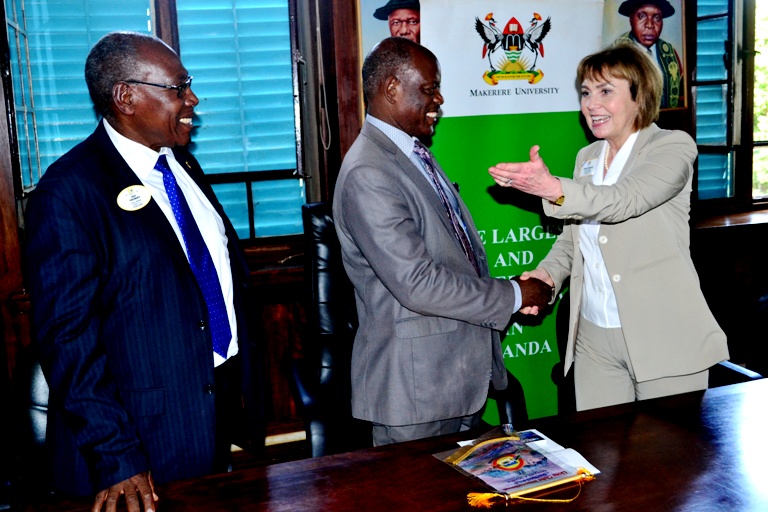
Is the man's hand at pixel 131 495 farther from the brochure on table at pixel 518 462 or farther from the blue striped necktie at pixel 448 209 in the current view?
the blue striped necktie at pixel 448 209

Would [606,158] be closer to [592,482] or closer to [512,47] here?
[512,47]

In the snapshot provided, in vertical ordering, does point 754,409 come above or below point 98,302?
below

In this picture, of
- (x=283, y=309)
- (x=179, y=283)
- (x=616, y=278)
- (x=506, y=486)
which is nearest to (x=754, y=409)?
(x=616, y=278)

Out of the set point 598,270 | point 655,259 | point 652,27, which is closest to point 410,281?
point 598,270

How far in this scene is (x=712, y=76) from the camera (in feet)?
14.7

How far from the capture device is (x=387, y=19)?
3137 mm

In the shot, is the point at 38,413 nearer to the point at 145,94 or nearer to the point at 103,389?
the point at 103,389

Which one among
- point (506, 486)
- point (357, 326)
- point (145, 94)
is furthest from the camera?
point (357, 326)

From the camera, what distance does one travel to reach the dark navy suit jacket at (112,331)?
5.37ft

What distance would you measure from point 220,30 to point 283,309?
4.54 ft

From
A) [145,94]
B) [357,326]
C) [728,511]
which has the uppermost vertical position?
[145,94]

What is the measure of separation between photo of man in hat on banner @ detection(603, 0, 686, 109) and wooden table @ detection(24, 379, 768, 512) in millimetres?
2081

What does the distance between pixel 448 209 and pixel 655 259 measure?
0.67m

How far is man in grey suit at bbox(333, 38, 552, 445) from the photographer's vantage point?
214cm
